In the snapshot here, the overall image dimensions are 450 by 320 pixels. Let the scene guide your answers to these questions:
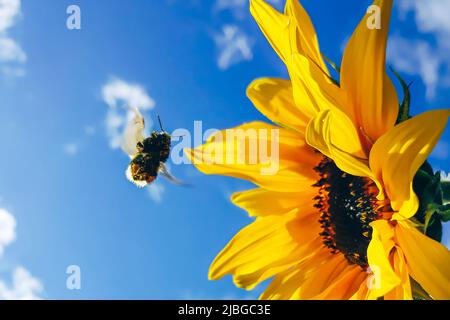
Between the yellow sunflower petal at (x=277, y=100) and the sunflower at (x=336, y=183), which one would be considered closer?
the sunflower at (x=336, y=183)

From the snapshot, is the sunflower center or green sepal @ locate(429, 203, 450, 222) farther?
the sunflower center

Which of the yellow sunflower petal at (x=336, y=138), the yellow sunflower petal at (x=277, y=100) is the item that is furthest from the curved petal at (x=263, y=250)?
the yellow sunflower petal at (x=336, y=138)

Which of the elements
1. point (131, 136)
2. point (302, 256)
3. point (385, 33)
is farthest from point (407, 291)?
point (131, 136)

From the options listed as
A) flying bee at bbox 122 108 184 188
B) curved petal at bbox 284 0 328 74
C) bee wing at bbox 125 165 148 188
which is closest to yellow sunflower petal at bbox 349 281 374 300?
curved petal at bbox 284 0 328 74

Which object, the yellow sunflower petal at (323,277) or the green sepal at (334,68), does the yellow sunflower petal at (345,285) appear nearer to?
the yellow sunflower petal at (323,277)

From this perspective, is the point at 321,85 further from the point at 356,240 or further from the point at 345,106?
the point at 356,240

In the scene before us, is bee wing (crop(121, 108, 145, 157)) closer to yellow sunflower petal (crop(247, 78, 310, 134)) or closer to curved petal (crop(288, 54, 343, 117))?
yellow sunflower petal (crop(247, 78, 310, 134))
